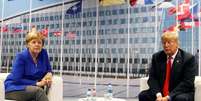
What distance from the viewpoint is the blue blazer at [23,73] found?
3887 mm

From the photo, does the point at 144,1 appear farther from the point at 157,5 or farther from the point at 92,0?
the point at 92,0

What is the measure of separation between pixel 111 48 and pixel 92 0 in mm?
984

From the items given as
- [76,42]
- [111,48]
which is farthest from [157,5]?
[76,42]

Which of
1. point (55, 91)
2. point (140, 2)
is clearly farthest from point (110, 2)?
point (55, 91)

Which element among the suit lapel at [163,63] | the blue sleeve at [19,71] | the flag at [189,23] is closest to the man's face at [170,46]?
the suit lapel at [163,63]

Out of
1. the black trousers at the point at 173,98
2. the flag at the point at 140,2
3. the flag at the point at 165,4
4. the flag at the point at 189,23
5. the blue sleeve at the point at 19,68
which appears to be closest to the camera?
the black trousers at the point at 173,98

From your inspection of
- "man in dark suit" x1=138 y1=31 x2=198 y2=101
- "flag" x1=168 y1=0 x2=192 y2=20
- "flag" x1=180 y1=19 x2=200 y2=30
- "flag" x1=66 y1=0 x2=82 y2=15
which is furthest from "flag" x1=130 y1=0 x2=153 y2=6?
"man in dark suit" x1=138 y1=31 x2=198 y2=101

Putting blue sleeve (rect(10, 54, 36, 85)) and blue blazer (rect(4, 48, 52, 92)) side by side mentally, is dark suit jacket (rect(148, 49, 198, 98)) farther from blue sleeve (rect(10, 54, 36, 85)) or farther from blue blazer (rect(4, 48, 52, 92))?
blue sleeve (rect(10, 54, 36, 85))

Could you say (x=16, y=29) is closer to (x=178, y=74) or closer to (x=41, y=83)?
(x=41, y=83)

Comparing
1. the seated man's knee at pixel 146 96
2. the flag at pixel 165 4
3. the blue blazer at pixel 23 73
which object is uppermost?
the flag at pixel 165 4

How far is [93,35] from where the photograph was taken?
290 inches

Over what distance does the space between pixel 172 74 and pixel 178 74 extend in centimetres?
6

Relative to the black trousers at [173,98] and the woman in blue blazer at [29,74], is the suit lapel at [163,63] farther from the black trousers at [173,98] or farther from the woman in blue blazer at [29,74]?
the woman in blue blazer at [29,74]

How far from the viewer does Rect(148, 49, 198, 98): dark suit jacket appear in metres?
3.67
